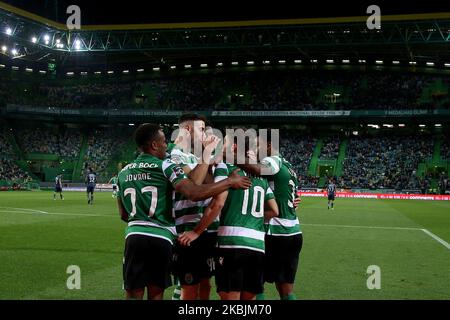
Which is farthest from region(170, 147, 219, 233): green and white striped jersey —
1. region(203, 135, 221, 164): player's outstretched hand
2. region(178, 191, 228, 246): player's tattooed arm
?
region(203, 135, 221, 164): player's outstretched hand

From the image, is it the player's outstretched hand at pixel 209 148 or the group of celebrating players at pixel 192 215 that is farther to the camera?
the group of celebrating players at pixel 192 215

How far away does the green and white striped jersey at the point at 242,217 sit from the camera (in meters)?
5.16

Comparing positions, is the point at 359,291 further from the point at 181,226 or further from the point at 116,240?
the point at 116,240

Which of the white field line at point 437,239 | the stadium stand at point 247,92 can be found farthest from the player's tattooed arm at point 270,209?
the stadium stand at point 247,92

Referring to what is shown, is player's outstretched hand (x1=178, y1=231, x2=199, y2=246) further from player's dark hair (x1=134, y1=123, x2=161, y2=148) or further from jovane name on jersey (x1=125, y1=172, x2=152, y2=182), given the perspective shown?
player's dark hair (x1=134, y1=123, x2=161, y2=148)

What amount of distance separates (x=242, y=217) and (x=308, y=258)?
21.9 ft

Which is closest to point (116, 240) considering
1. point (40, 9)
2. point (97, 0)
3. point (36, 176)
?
point (97, 0)

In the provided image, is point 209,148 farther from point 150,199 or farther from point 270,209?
point 270,209

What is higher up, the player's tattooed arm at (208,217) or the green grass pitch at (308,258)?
the player's tattooed arm at (208,217)

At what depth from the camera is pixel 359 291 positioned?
8211mm

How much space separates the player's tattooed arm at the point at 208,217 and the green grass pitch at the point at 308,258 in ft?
10.1

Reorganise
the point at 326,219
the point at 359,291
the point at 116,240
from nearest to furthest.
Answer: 1. the point at 359,291
2. the point at 116,240
3. the point at 326,219

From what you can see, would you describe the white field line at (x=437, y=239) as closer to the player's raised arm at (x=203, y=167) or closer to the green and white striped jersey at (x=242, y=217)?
the green and white striped jersey at (x=242, y=217)

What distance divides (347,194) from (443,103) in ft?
59.8
